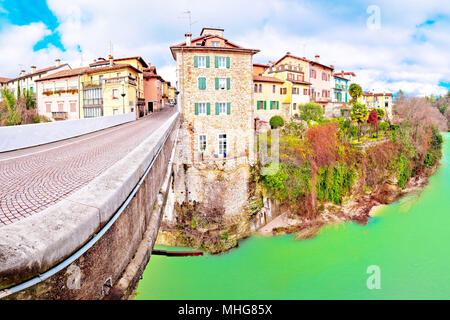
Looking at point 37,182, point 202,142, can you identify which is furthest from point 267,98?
point 37,182

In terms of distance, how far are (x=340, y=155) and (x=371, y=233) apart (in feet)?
21.9

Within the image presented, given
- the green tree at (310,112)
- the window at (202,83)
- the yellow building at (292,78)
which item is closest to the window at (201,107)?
the window at (202,83)

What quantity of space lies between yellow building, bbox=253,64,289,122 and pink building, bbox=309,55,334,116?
782cm

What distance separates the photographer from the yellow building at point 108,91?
85.2 feet

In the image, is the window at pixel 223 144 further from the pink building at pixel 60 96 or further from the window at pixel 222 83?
the pink building at pixel 60 96

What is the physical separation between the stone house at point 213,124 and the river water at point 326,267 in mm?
4064

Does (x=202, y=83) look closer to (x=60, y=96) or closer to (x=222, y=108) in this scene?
(x=222, y=108)

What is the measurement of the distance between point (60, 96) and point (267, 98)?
24142 mm

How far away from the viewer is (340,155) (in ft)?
71.4

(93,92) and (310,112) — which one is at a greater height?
(93,92)

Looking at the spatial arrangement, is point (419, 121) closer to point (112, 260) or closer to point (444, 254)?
point (444, 254)

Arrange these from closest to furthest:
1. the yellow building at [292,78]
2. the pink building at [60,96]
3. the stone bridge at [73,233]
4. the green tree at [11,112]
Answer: the stone bridge at [73,233] → the pink building at [60,96] → the yellow building at [292,78] → the green tree at [11,112]

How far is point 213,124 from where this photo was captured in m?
19.4
